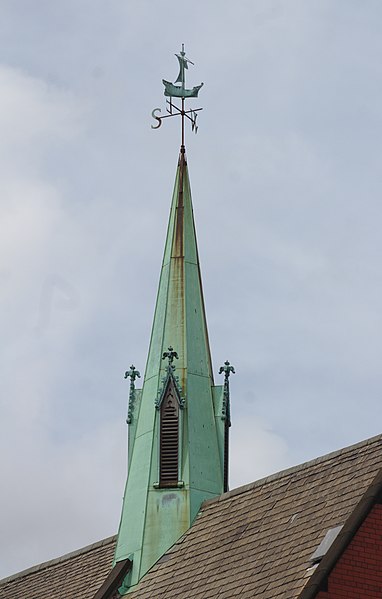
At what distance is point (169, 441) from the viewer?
47.7 meters

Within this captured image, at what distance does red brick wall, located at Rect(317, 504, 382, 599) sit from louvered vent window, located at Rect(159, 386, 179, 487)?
11008 millimetres

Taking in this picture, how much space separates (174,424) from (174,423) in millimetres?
26

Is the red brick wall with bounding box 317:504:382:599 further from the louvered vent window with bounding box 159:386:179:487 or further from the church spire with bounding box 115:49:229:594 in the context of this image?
the louvered vent window with bounding box 159:386:179:487

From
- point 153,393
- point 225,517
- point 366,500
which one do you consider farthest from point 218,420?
point 366,500

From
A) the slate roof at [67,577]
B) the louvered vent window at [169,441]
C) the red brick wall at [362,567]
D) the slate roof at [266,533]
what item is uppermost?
Result: the louvered vent window at [169,441]

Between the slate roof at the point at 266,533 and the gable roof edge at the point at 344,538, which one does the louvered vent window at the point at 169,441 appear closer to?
the slate roof at the point at 266,533

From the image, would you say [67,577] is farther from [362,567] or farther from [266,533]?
[362,567]

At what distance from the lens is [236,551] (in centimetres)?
4144

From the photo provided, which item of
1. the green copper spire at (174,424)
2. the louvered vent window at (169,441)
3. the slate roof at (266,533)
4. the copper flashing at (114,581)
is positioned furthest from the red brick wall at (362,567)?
the louvered vent window at (169,441)

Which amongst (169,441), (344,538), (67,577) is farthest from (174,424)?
(344,538)

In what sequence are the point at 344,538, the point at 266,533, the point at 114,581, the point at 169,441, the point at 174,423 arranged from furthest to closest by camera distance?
the point at 174,423 < the point at 169,441 < the point at 114,581 < the point at 266,533 < the point at 344,538

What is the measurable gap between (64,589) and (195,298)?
8.42 meters

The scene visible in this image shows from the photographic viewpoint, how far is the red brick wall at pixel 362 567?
118 feet

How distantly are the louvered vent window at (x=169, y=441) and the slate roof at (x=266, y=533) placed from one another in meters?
1.37
